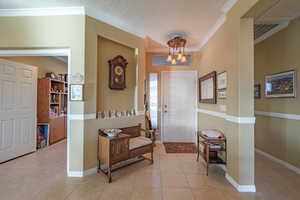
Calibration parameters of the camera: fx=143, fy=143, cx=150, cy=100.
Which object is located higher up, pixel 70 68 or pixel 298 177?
pixel 70 68

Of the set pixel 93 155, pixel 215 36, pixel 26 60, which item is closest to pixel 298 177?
pixel 215 36

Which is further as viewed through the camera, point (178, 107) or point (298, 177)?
point (178, 107)

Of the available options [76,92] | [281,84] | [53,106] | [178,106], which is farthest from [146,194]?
[53,106]

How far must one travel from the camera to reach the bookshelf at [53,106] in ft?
13.2

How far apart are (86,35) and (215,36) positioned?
2513mm

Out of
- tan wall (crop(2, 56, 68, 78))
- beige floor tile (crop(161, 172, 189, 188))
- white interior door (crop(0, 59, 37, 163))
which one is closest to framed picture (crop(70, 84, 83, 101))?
white interior door (crop(0, 59, 37, 163))

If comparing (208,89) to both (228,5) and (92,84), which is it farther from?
(92,84)

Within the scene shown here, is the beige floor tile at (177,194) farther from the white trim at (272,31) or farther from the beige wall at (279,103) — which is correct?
the white trim at (272,31)

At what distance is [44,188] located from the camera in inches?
80.7

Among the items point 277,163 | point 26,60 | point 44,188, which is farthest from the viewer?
point 26,60

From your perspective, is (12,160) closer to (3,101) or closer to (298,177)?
(3,101)

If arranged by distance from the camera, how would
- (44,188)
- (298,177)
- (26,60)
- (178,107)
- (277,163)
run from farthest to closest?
(178,107) < (26,60) < (277,163) < (298,177) < (44,188)

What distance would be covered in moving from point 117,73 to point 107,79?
0.24 m

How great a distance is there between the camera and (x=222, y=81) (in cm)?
263
